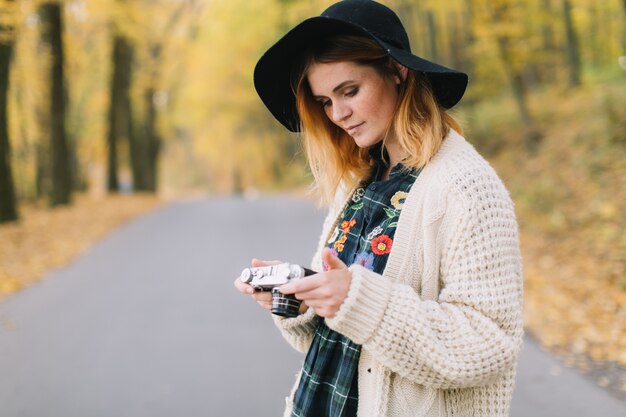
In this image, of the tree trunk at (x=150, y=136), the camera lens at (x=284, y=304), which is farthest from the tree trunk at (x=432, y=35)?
the camera lens at (x=284, y=304)

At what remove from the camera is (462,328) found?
1567 mm

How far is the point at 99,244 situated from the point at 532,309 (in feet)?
27.1

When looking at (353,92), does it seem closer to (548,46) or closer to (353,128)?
(353,128)

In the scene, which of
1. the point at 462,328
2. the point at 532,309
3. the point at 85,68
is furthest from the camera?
the point at 85,68

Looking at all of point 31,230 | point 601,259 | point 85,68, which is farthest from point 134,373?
point 85,68

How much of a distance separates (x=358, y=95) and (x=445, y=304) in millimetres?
705

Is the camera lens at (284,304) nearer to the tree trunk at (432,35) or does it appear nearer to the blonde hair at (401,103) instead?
the blonde hair at (401,103)

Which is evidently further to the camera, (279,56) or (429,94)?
(279,56)

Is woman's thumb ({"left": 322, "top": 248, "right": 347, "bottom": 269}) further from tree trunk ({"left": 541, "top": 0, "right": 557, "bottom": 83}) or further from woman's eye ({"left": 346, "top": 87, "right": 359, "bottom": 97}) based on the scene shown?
tree trunk ({"left": 541, "top": 0, "right": 557, "bottom": 83})

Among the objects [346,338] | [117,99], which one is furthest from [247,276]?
[117,99]

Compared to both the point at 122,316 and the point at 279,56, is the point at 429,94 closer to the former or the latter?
the point at 279,56

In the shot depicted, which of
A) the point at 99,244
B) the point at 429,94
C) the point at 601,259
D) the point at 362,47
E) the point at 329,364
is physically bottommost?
the point at 99,244

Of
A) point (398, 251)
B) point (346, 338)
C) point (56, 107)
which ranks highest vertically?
point (56, 107)

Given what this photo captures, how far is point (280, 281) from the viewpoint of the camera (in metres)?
1.71
